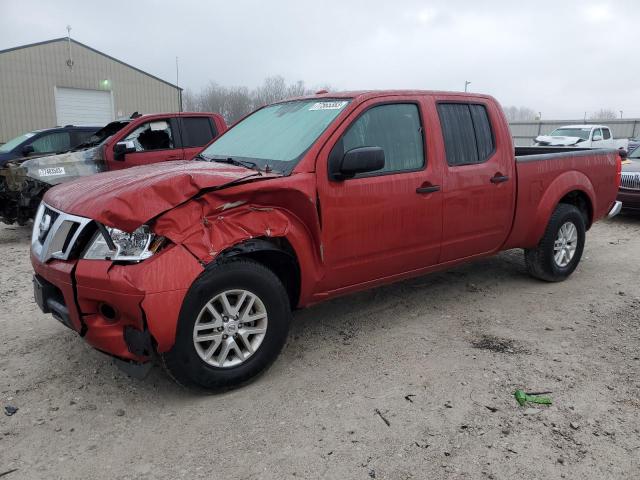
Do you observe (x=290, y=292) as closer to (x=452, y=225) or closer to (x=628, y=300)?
(x=452, y=225)

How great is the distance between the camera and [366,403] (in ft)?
10.1

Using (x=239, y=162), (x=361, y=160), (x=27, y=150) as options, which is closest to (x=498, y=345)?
(x=361, y=160)

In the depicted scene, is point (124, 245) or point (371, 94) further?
point (371, 94)

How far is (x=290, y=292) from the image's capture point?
3592 mm

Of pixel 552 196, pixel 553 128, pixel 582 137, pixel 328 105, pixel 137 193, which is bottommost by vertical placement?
pixel 552 196

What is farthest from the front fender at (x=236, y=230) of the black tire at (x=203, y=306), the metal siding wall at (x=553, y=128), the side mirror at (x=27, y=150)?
the metal siding wall at (x=553, y=128)

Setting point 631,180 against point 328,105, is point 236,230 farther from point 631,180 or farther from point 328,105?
point 631,180

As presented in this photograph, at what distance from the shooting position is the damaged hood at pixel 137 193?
2717mm

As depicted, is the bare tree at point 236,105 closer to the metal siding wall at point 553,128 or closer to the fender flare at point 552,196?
the metal siding wall at point 553,128

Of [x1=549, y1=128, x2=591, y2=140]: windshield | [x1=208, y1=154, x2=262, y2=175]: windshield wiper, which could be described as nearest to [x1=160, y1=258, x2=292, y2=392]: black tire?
[x1=208, y1=154, x2=262, y2=175]: windshield wiper

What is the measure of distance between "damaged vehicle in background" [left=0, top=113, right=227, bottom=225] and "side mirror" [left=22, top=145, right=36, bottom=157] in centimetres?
162

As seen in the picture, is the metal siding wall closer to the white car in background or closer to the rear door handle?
the white car in background

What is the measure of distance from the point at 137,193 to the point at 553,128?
33057 millimetres

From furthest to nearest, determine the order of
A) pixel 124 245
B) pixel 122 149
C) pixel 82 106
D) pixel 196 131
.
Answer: pixel 82 106, pixel 196 131, pixel 122 149, pixel 124 245
